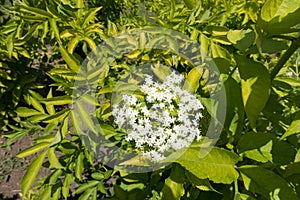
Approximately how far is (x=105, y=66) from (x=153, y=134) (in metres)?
0.32

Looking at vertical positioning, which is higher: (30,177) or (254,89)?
(254,89)

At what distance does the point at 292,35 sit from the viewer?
2.68 feet

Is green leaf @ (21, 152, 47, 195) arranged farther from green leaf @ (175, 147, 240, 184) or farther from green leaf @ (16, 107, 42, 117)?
green leaf @ (175, 147, 240, 184)

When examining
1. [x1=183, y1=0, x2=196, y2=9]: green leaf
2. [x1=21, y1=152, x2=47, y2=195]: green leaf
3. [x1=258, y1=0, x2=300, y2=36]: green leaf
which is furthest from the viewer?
[x1=183, y1=0, x2=196, y2=9]: green leaf

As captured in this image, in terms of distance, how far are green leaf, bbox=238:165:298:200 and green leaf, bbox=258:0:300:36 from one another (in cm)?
34

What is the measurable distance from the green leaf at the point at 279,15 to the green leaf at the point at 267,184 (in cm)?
34

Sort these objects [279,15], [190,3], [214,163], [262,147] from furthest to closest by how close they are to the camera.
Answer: [190,3] → [262,147] → [214,163] → [279,15]

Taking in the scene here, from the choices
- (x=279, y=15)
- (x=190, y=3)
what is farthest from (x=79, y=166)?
(x=279, y=15)

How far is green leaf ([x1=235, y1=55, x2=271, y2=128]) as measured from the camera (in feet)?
2.45

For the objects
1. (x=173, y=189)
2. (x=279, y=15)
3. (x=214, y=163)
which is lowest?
(x=173, y=189)

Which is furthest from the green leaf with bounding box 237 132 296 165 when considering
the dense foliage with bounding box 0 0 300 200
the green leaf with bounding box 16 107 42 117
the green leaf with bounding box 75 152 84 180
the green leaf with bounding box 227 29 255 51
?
the green leaf with bounding box 16 107 42 117

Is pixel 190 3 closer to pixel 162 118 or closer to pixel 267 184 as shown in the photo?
pixel 162 118

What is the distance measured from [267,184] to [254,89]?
0.84ft

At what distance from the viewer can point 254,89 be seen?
0.75 metres
